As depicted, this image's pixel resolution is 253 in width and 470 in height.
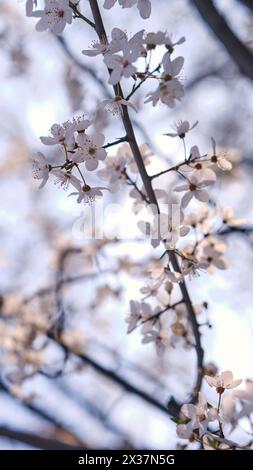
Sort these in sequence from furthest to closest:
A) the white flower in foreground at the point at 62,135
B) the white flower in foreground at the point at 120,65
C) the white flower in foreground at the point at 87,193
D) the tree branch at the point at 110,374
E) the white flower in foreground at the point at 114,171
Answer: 1. the tree branch at the point at 110,374
2. the white flower in foreground at the point at 114,171
3. the white flower in foreground at the point at 87,193
4. the white flower in foreground at the point at 62,135
5. the white flower in foreground at the point at 120,65

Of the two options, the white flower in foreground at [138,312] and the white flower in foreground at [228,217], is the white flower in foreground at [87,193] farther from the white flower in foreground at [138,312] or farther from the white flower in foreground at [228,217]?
the white flower in foreground at [228,217]

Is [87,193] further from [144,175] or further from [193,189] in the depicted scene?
[193,189]

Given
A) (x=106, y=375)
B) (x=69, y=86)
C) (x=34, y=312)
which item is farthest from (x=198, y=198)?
(x=34, y=312)

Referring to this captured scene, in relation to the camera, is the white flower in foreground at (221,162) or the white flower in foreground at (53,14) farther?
the white flower in foreground at (221,162)

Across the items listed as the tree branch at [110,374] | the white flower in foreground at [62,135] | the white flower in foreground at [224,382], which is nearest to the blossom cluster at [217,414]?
the white flower in foreground at [224,382]

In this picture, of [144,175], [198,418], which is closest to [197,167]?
[144,175]
